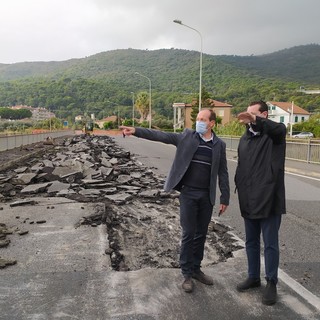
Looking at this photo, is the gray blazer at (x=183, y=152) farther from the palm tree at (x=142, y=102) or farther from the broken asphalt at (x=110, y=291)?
the palm tree at (x=142, y=102)

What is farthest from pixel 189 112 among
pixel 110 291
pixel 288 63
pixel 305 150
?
pixel 288 63

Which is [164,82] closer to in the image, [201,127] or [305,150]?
[305,150]

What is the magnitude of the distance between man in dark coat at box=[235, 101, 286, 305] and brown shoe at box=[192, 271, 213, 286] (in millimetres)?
334

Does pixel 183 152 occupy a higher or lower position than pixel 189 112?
higher

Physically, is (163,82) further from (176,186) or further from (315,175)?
(176,186)

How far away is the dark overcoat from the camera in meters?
3.85

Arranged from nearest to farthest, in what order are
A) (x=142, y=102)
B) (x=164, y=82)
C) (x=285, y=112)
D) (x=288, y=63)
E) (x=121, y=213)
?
(x=121, y=213) < (x=285, y=112) < (x=142, y=102) < (x=164, y=82) < (x=288, y=63)

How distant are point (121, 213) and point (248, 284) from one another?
3917mm

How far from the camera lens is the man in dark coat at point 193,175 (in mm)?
4102

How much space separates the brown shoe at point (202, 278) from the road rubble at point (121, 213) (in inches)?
20.8

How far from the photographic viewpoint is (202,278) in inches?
165

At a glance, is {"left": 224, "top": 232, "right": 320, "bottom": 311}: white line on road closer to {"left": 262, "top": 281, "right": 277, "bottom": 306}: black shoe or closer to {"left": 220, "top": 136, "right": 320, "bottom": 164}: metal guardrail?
{"left": 262, "top": 281, "right": 277, "bottom": 306}: black shoe

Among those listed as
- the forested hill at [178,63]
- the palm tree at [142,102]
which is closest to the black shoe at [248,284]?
the palm tree at [142,102]

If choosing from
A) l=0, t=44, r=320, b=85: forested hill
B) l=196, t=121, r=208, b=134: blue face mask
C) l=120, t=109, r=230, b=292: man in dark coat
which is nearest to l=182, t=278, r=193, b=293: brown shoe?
l=120, t=109, r=230, b=292: man in dark coat
